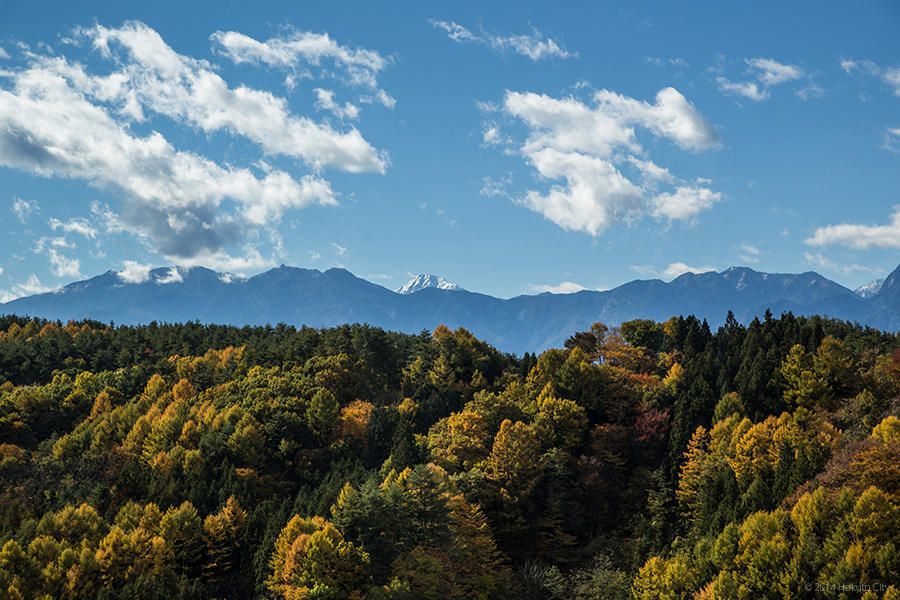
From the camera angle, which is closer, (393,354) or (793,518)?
(793,518)

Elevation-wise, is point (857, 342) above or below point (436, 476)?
above

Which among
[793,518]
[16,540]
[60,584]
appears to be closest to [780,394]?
[793,518]

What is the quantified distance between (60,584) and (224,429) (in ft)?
104

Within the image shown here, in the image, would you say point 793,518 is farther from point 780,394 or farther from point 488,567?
point 780,394

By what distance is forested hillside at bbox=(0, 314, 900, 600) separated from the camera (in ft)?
195

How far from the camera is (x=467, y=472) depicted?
80938 millimetres

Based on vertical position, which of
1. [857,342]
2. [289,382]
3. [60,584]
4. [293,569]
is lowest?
[60,584]

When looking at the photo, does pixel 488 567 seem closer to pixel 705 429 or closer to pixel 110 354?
pixel 705 429

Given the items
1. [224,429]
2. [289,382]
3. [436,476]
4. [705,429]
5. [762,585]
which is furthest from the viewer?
[289,382]

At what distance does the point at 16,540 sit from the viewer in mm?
75125

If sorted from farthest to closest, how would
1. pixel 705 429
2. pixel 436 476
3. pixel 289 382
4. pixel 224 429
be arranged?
pixel 289 382 < pixel 224 429 < pixel 705 429 < pixel 436 476

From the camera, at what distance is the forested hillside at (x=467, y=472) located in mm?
59500

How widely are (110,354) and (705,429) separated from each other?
123245mm

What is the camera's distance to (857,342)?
12431 cm
